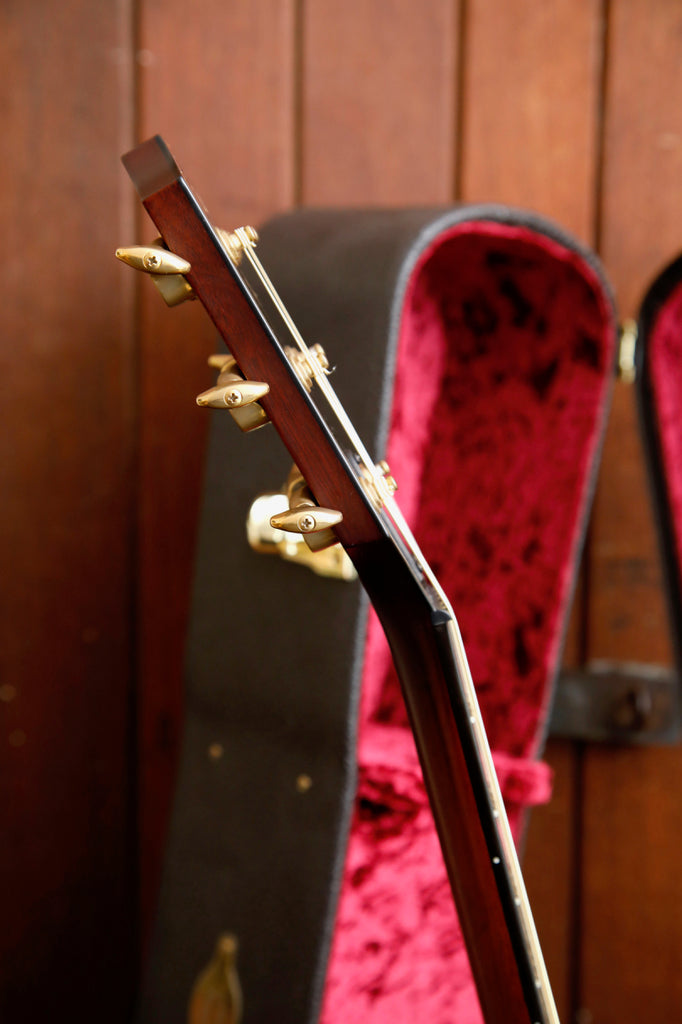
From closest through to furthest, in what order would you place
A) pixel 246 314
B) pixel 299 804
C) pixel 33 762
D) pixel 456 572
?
pixel 246 314
pixel 299 804
pixel 456 572
pixel 33 762

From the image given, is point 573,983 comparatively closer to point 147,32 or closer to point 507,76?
point 507,76

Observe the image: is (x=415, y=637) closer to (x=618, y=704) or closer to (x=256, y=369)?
(x=256, y=369)

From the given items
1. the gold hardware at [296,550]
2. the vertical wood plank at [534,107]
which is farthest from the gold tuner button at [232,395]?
the vertical wood plank at [534,107]

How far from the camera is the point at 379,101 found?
716mm

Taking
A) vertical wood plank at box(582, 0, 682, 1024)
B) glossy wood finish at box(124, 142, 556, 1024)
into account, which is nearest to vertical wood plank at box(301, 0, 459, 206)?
vertical wood plank at box(582, 0, 682, 1024)

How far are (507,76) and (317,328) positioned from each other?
0.36 meters

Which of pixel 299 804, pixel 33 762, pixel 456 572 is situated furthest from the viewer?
pixel 33 762

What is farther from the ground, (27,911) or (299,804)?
(299,804)

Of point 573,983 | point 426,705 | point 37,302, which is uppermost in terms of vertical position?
point 37,302

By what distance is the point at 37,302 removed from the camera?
2.32 ft

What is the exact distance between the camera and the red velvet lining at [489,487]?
22.0 inches

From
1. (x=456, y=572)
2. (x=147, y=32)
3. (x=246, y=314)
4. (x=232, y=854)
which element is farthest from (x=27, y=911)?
(x=147, y=32)

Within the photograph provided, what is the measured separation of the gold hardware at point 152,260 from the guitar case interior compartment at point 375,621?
0.18 metres

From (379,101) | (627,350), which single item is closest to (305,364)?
(627,350)
